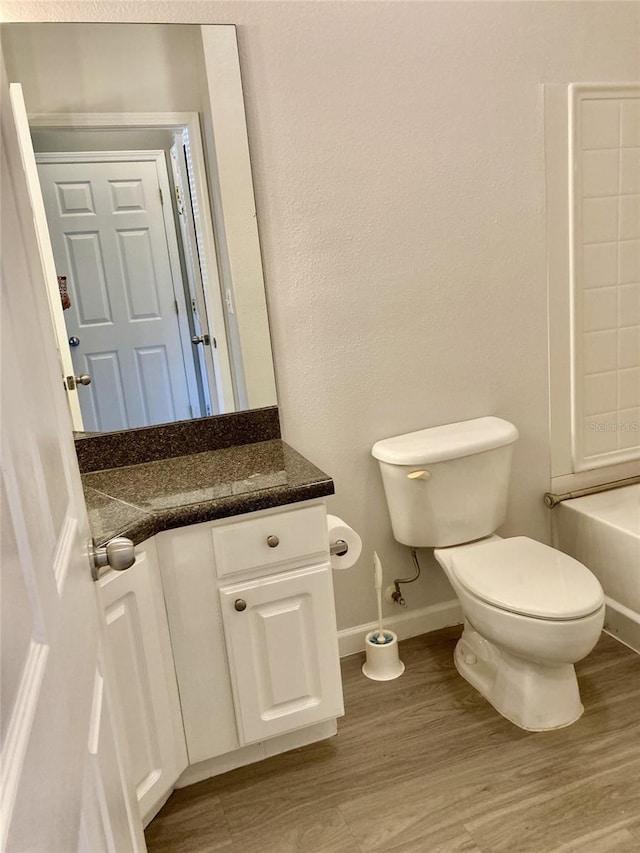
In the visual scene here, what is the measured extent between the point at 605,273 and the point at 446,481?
3.13 ft

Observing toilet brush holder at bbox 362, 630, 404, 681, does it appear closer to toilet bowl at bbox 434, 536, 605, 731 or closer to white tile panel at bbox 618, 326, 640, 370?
toilet bowl at bbox 434, 536, 605, 731

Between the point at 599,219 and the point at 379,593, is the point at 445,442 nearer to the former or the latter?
the point at 379,593

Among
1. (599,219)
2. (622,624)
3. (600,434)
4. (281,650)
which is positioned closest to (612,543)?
(622,624)

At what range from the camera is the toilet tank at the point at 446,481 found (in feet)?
7.03

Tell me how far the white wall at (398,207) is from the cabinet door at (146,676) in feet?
2.46

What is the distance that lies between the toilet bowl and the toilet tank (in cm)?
8

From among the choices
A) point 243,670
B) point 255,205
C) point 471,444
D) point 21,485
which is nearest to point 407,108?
point 255,205

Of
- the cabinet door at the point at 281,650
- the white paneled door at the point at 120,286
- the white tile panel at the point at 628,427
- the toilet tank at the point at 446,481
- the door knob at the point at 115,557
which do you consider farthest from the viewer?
the white tile panel at the point at 628,427

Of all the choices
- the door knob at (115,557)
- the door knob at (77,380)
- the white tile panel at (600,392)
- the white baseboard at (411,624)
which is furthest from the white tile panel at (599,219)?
the door knob at (115,557)

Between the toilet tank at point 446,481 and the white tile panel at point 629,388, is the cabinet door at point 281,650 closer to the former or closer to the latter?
the toilet tank at point 446,481

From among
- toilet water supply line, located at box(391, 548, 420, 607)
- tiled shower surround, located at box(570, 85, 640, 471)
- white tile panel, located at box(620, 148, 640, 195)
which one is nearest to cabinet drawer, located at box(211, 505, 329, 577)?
toilet water supply line, located at box(391, 548, 420, 607)

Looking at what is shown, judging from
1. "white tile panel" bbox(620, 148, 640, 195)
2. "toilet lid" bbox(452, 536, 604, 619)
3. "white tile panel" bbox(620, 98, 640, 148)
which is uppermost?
"white tile panel" bbox(620, 98, 640, 148)

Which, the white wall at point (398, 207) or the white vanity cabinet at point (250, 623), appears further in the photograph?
the white wall at point (398, 207)

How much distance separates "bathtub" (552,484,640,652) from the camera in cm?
227
